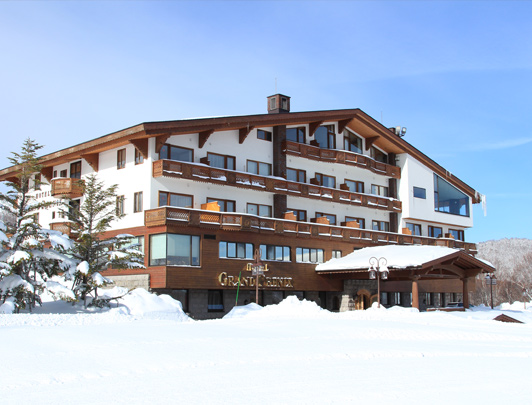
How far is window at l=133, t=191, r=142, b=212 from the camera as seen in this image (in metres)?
34.6

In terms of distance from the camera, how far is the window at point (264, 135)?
40344mm

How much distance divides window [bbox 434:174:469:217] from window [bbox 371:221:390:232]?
5.76m

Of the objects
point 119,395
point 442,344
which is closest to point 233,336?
point 442,344

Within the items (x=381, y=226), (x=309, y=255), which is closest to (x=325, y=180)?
(x=309, y=255)

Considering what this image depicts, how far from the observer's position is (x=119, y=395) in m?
9.87

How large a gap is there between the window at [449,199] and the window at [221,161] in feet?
71.5

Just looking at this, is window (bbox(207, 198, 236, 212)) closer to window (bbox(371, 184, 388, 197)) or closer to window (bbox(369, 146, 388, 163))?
window (bbox(371, 184, 388, 197))

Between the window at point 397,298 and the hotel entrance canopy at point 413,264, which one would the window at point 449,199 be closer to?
the window at point 397,298

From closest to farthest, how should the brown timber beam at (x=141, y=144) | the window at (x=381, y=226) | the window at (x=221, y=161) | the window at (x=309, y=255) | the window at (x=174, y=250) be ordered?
the window at (x=174, y=250)
the brown timber beam at (x=141, y=144)
the window at (x=221, y=161)
the window at (x=309, y=255)
the window at (x=381, y=226)

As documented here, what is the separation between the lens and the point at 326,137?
148ft

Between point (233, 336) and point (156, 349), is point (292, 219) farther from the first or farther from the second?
point (156, 349)

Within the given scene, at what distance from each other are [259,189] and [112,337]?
71.8 ft

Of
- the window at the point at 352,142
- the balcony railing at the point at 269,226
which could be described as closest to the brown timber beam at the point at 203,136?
the balcony railing at the point at 269,226

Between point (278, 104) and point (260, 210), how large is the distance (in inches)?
326
